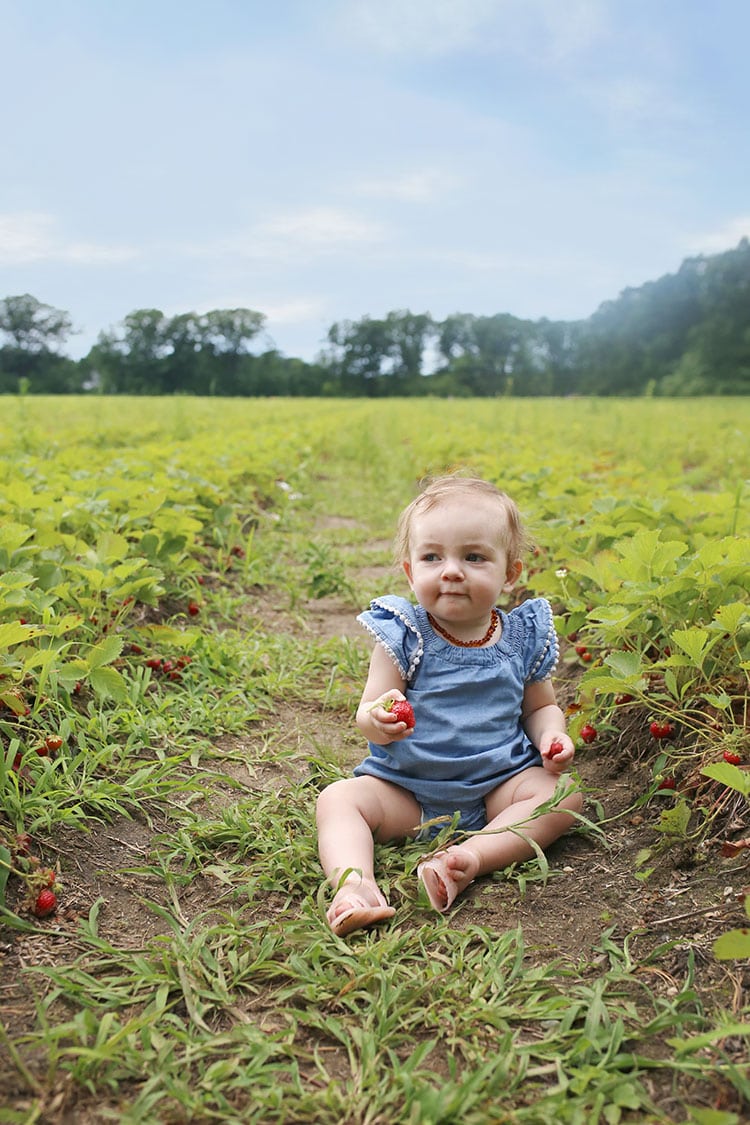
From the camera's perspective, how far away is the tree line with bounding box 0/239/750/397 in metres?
40.1

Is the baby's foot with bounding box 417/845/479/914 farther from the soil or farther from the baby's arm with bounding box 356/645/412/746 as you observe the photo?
the baby's arm with bounding box 356/645/412/746

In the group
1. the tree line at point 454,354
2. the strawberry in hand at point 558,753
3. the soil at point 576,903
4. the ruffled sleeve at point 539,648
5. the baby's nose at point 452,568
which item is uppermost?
the tree line at point 454,354

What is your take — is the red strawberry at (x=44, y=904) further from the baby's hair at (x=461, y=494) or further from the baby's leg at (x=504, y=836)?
the baby's hair at (x=461, y=494)

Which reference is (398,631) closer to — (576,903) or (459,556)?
(459,556)

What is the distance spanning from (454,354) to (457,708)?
6067 centimetres

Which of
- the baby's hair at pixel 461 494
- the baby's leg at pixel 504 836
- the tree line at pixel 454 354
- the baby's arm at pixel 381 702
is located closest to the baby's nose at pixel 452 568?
the baby's hair at pixel 461 494

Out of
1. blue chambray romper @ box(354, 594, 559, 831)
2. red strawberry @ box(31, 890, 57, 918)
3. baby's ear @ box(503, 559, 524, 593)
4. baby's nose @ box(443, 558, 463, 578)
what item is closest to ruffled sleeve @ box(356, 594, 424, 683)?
blue chambray romper @ box(354, 594, 559, 831)

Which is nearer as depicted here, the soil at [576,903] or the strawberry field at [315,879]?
the strawberry field at [315,879]

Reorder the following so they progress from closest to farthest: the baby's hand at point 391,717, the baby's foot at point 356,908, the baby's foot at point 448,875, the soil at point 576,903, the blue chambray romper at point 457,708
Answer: the soil at point 576,903 < the baby's foot at point 356,908 < the baby's foot at point 448,875 < the baby's hand at point 391,717 < the blue chambray romper at point 457,708

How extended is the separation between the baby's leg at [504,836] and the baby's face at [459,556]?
0.45 m

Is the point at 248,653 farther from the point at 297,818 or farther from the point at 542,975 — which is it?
the point at 542,975

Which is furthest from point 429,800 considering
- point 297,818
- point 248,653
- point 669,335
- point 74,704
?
point 669,335

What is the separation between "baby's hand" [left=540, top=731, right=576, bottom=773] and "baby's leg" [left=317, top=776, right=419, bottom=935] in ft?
1.12

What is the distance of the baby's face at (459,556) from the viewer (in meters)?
2.26
